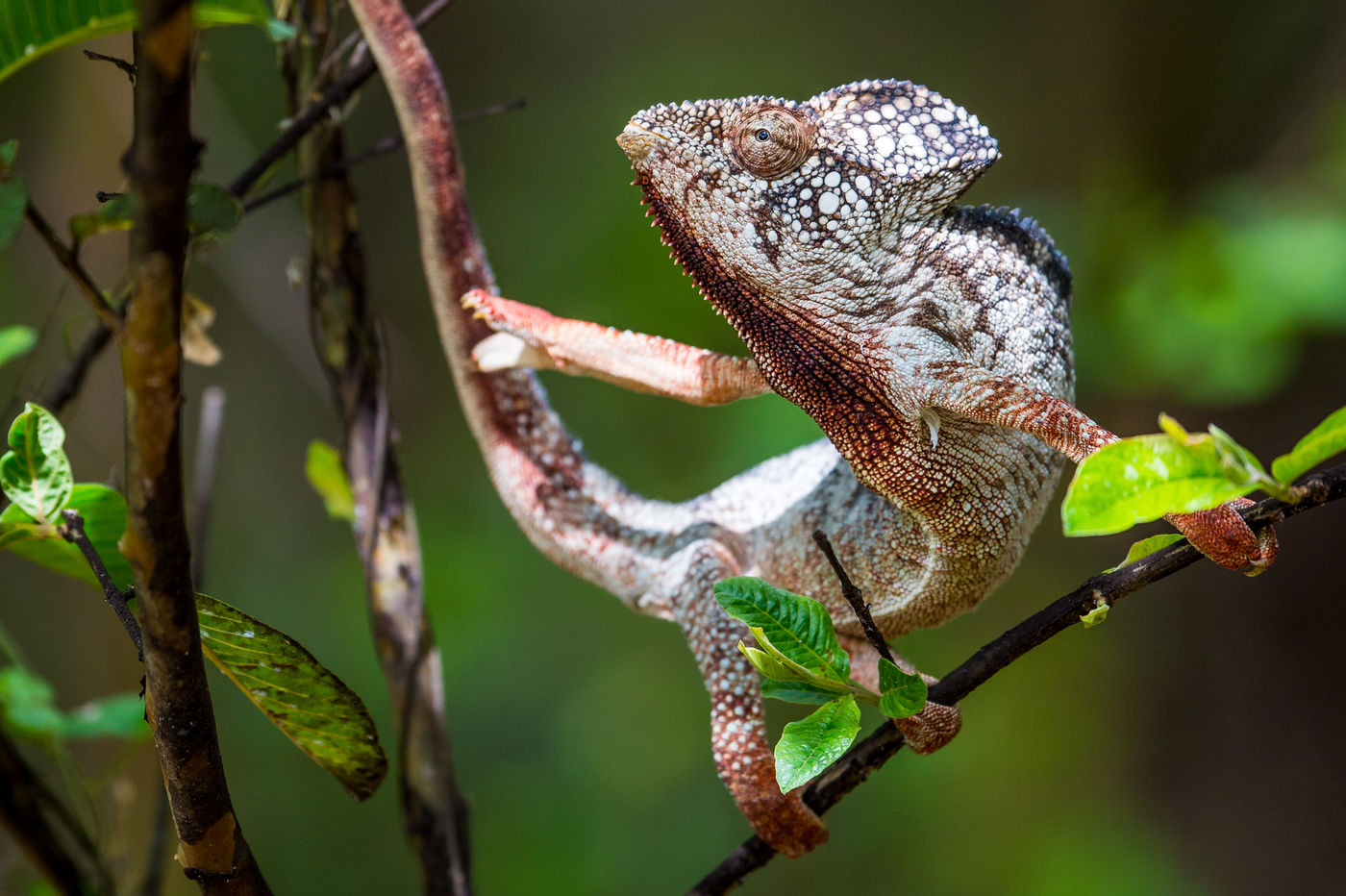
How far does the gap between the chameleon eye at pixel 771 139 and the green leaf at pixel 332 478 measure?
74cm

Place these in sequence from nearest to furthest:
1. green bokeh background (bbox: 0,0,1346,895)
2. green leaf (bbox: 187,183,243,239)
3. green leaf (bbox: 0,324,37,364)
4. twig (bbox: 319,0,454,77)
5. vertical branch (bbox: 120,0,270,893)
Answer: vertical branch (bbox: 120,0,270,893)
green leaf (bbox: 187,183,243,239)
green leaf (bbox: 0,324,37,364)
twig (bbox: 319,0,454,77)
green bokeh background (bbox: 0,0,1346,895)

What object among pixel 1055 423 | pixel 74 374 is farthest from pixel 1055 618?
pixel 74 374

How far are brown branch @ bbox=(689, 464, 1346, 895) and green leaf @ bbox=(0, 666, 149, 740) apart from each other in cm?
83

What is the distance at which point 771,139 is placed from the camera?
30.3 inches

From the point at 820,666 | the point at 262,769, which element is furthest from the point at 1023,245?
the point at 262,769

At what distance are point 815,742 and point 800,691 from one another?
0.08 metres

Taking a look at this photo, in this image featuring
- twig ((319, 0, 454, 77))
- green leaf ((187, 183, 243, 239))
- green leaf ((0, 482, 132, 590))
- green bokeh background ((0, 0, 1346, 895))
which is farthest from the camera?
green bokeh background ((0, 0, 1346, 895))

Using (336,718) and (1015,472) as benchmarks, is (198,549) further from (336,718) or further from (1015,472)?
(1015,472)

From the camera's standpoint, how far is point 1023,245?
2.80ft

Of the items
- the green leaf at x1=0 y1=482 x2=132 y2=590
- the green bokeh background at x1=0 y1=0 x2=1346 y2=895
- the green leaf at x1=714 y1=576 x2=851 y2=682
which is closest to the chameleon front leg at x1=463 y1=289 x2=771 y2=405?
the green leaf at x1=714 y1=576 x2=851 y2=682

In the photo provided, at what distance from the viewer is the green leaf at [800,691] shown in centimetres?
74

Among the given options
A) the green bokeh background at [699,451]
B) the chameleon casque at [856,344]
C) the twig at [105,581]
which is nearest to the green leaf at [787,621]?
the chameleon casque at [856,344]

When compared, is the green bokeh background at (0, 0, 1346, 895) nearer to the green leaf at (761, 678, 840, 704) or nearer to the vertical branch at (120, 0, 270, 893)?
the green leaf at (761, 678, 840, 704)

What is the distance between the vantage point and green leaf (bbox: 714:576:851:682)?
0.70 meters
